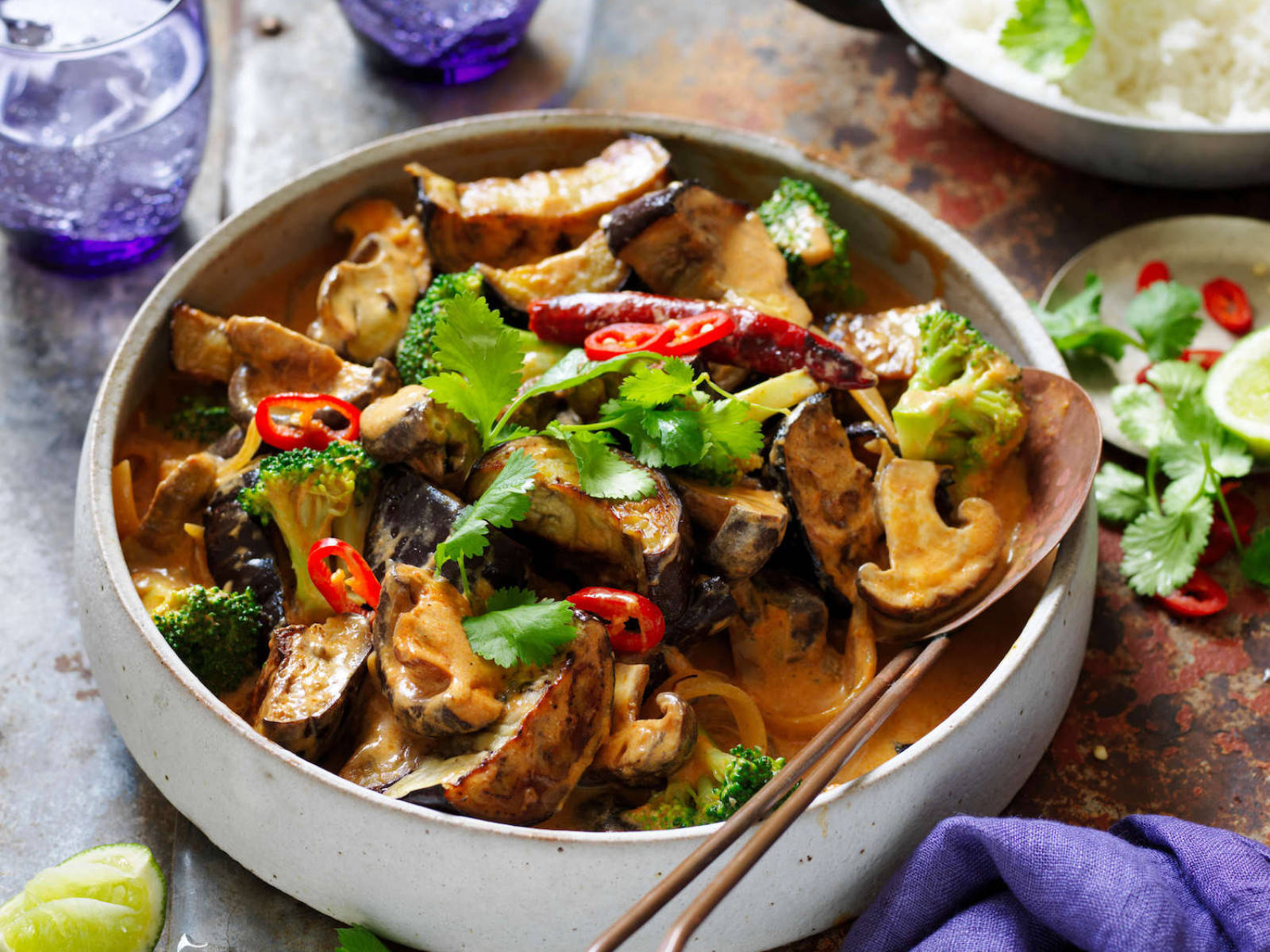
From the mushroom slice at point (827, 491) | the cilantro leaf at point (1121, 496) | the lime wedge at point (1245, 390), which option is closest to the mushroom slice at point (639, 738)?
the mushroom slice at point (827, 491)

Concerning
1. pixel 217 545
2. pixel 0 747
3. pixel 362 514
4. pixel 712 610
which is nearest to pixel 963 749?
pixel 712 610

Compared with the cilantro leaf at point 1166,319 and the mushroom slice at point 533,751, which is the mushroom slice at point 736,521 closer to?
the mushroom slice at point 533,751

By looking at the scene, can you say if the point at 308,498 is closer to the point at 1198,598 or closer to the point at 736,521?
the point at 736,521

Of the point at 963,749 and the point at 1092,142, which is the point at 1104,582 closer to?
the point at 963,749

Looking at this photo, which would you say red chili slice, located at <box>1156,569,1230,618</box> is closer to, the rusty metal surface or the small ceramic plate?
the rusty metal surface

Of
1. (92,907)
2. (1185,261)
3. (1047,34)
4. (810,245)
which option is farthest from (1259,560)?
(92,907)

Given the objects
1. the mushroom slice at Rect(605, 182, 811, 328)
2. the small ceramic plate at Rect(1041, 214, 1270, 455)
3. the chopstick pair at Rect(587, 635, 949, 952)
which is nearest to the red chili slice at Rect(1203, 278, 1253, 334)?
the small ceramic plate at Rect(1041, 214, 1270, 455)

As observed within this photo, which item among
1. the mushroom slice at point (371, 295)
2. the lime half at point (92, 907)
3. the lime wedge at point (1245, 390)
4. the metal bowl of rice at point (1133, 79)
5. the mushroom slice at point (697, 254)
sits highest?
the metal bowl of rice at point (1133, 79)
